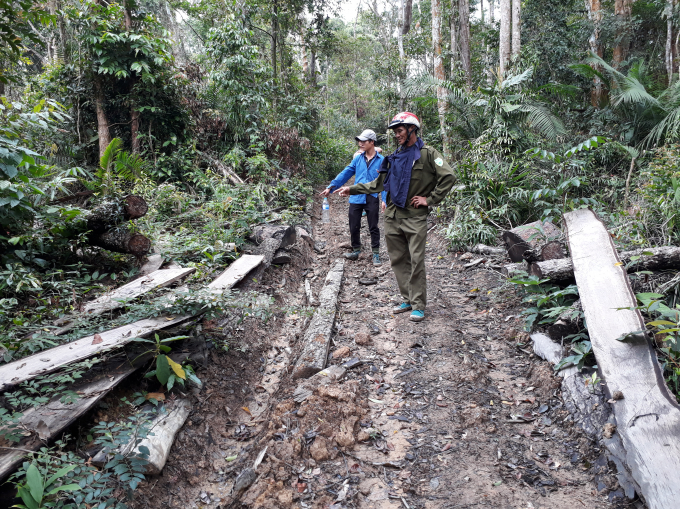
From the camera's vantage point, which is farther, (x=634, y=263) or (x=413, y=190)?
(x=413, y=190)

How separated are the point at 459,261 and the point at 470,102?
4.16 meters

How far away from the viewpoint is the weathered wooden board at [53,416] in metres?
2.19

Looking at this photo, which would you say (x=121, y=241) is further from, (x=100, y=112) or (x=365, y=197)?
Result: (x=100, y=112)

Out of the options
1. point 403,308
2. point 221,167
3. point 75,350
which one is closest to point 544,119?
point 403,308

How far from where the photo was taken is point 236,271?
521 cm

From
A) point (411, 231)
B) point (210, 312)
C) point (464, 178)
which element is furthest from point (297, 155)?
point (210, 312)

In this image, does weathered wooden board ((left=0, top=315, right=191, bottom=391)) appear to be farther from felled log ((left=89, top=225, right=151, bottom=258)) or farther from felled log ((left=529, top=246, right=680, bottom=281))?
felled log ((left=529, top=246, right=680, bottom=281))

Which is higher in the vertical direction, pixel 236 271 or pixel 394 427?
pixel 236 271

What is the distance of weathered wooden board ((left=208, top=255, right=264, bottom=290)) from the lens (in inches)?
189

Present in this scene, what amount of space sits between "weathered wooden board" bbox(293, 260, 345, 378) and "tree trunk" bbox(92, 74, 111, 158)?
22.0 ft

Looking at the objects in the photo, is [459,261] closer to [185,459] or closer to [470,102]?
[470,102]

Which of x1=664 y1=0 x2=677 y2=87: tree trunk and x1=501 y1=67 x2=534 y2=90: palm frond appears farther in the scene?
x1=664 y1=0 x2=677 y2=87: tree trunk

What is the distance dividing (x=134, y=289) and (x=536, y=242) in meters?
4.59

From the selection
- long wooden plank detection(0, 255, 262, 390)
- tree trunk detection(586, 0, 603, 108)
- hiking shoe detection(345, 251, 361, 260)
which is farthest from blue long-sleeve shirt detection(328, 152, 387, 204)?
tree trunk detection(586, 0, 603, 108)
